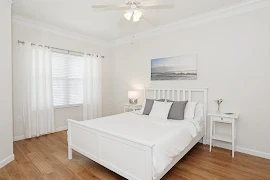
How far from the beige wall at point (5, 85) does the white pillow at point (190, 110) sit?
120 inches

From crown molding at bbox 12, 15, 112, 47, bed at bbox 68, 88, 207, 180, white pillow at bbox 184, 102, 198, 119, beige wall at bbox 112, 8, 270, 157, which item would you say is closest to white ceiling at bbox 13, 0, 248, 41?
crown molding at bbox 12, 15, 112, 47

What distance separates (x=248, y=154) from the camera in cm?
272

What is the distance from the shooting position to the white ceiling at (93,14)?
2.70 metres

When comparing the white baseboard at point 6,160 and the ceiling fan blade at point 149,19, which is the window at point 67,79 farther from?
the ceiling fan blade at point 149,19

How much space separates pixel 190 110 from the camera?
2.99 meters

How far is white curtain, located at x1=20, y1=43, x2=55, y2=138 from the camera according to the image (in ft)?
11.1

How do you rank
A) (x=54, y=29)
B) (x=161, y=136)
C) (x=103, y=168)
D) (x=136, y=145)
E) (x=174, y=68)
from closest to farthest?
(x=136, y=145) < (x=161, y=136) < (x=103, y=168) < (x=174, y=68) < (x=54, y=29)

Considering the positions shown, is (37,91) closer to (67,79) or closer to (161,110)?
(67,79)

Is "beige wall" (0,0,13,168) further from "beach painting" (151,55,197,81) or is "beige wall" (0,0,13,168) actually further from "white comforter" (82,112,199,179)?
"beach painting" (151,55,197,81)

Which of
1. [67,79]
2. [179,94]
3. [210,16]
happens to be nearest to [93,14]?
[67,79]

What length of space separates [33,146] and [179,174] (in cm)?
280

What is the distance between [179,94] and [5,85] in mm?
3232

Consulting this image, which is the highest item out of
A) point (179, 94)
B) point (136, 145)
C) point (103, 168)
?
point (179, 94)

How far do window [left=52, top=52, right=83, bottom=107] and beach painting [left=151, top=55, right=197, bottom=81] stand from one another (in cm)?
213
